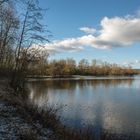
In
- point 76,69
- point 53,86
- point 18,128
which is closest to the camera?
point 18,128

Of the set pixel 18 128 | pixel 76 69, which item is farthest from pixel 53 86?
pixel 76 69

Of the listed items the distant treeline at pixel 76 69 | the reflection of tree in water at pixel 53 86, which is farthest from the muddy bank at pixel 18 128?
the distant treeline at pixel 76 69

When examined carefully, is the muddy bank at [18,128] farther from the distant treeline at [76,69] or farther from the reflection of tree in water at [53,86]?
the distant treeline at [76,69]

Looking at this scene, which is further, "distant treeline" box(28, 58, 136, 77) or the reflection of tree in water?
"distant treeline" box(28, 58, 136, 77)

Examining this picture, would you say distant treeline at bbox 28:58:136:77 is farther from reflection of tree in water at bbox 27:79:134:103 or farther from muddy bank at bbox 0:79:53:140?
muddy bank at bbox 0:79:53:140

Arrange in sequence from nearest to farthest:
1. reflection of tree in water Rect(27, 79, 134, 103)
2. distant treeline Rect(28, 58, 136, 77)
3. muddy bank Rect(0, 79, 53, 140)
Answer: muddy bank Rect(0, 79, 53, 140)
reflection of tree in water Rect(27, 79, 134, 103)
distant treeline Rect(28, 58, 136, 77)

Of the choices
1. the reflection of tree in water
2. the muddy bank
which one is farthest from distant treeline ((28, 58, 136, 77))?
the muddy bank

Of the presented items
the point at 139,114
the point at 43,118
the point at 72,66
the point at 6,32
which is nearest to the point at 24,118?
the point at 43,118

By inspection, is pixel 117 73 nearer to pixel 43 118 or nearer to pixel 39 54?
pixel 39 54

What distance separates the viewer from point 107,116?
15.1 m

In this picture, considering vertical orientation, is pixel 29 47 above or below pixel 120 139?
above

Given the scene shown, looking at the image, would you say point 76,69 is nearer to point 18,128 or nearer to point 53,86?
point 53,86

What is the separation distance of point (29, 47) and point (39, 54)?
1.27m

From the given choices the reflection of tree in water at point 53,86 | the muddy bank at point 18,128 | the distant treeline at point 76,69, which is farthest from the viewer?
the distant treeline at point 76,69
